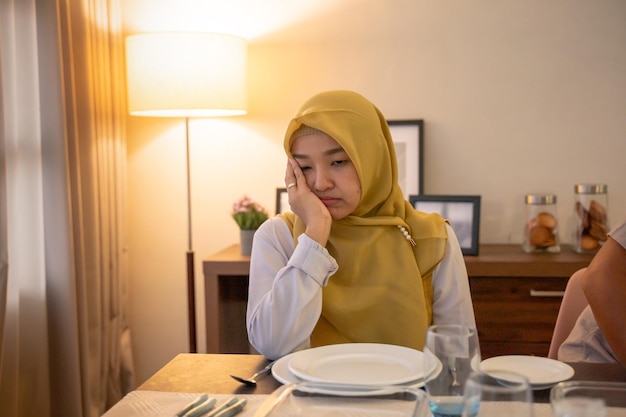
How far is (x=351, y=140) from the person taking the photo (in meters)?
1.73

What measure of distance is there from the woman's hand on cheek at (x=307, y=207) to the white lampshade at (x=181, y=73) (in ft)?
3.70

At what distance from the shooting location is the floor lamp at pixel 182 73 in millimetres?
2844

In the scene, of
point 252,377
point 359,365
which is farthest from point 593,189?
point 252,377

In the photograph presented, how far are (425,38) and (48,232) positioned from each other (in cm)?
167

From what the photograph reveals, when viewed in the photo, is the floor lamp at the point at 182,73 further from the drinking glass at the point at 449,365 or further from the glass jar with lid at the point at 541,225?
the drinking glass at the point at 449,365

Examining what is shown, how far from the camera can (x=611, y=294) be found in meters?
1.57

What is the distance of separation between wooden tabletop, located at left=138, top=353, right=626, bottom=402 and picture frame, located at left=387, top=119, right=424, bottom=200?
5.78ft

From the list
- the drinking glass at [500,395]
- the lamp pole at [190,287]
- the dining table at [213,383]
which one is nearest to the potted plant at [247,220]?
the lamp pole at [190,287]

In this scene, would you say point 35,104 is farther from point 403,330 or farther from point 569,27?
point 569,27

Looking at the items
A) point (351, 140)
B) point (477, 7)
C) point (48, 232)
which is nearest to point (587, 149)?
point (477, 7)

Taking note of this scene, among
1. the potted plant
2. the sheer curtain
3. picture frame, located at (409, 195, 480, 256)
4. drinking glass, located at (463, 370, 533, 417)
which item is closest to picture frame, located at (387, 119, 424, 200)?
picture frame, located at (409, 195, 480, 256)

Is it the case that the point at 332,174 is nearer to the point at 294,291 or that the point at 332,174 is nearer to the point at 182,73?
the point at 294,291

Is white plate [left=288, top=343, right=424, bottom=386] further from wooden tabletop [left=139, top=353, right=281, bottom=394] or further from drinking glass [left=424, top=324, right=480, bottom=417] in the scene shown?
drinking glass [left=424, top=324, right=480, bottom=417]

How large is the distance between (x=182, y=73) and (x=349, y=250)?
1.40 m
